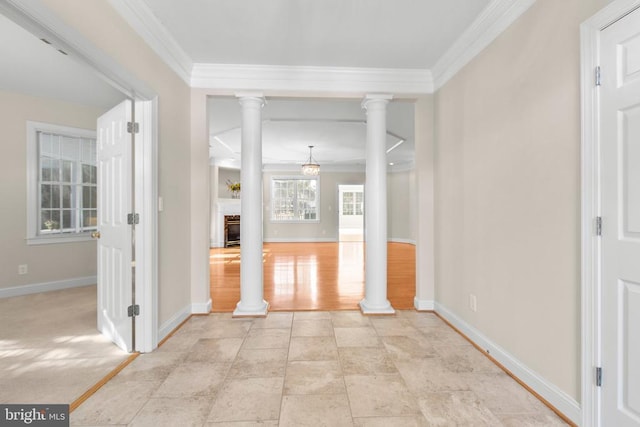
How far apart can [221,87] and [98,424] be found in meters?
2.99

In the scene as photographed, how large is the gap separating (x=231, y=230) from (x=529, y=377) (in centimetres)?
825

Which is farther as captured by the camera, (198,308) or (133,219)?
(198,308)

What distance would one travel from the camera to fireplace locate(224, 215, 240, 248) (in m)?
8.95

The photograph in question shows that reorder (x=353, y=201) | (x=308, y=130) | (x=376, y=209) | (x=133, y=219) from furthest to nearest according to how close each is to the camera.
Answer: (x=353, y=201) < (x=308, y=130) < (x=376, y=209) < (x=133, y=219)

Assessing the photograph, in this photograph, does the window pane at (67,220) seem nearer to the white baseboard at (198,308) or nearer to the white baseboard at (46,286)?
the white baseboard at (46,286)

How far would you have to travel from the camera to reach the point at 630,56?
1374mm

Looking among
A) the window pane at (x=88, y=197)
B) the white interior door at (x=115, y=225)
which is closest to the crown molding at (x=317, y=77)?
the white interior door at (x=115, y=225)

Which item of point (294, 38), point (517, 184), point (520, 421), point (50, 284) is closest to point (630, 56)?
point (517, 184)

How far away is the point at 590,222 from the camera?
1531 millimetres

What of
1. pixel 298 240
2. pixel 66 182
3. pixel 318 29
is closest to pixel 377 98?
pixel 318 29

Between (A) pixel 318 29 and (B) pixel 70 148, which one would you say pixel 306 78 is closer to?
(A) pixel 318 29

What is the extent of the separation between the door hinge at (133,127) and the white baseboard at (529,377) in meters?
3.34

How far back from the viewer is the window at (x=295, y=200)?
32.3ft

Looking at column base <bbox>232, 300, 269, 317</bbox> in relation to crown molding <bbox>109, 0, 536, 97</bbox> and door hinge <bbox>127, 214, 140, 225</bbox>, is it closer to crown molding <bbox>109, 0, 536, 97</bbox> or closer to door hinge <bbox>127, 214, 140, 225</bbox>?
door hinge <bbox>127, 214, 140, 225</bbox>
